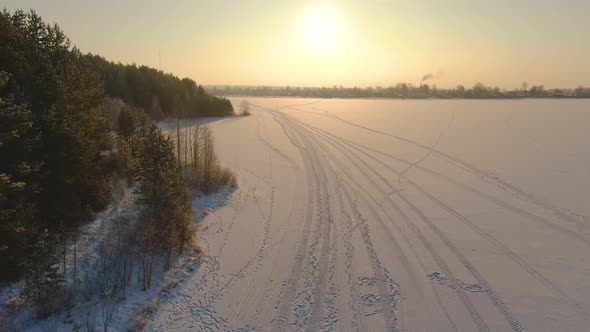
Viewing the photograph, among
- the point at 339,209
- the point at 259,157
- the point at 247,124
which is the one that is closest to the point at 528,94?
the point at 247,124

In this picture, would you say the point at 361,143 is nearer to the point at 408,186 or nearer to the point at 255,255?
the point at 408,186

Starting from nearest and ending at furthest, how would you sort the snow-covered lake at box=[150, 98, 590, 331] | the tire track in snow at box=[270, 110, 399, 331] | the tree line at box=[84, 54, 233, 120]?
the tire track in snow at box=[270, 110, 399, 331] < the snow-covered lake at box=[150, 98, 590, 331] < the tree line at box=[84, 54, 233, 120]

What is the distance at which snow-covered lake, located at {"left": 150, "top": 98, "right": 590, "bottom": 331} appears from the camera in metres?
8.38

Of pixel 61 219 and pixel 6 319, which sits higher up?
pixel 61 219

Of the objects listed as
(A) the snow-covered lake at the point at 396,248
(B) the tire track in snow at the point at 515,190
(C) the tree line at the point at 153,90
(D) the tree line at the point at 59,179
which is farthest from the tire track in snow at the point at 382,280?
(C) the tree line at the point at 153,90

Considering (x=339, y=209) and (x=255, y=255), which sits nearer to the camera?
(x=255, y=255)

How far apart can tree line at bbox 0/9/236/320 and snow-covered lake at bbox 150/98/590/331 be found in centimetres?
170

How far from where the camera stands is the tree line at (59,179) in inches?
311

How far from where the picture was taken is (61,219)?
33.3 ft

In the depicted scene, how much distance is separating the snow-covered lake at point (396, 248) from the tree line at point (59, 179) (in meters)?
1.70

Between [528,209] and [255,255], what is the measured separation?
11.5m

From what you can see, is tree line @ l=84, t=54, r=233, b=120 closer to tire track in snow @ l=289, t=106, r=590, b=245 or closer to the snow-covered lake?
the snow-covered lake

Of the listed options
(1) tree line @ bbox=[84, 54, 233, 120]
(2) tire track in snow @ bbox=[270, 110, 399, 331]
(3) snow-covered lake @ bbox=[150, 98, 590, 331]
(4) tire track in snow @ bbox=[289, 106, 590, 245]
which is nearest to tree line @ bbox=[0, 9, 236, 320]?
(3) snow-covered lake @ bbox=[150, 98, 590, 331]

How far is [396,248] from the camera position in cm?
1176
